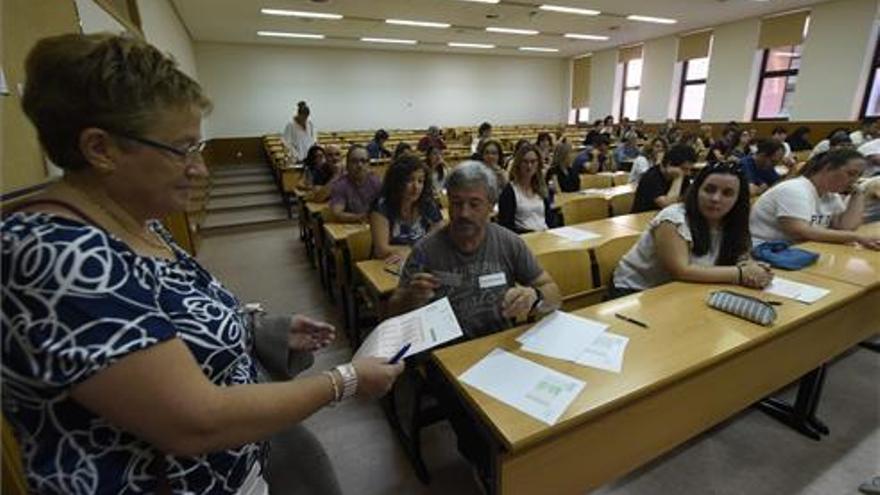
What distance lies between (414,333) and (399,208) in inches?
66.2

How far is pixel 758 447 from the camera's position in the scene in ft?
6.43

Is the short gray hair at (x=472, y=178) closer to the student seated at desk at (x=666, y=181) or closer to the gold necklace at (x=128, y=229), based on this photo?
the gold necklace at (x=128, y=229)

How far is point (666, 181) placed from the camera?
12.1 ft

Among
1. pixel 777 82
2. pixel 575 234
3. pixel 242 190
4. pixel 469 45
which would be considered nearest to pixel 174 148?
pixel 575 234

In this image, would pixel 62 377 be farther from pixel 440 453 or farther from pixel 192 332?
pixel 440 453

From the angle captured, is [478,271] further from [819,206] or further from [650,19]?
[650,19]

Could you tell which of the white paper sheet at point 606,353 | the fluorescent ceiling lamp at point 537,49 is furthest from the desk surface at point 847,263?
the fluorescent ceiling lamp at point 537,49

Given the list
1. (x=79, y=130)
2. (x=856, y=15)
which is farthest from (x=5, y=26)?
(x=856, y=15)

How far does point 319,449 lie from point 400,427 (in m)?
1.06

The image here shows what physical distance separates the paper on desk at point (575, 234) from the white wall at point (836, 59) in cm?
893

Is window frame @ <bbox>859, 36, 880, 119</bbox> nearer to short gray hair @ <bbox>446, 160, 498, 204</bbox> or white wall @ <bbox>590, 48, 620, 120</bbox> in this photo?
white wall @ <bbox>590, 48, 620, 120</bbox>

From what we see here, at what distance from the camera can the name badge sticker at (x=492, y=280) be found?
Answer: 1699 mm

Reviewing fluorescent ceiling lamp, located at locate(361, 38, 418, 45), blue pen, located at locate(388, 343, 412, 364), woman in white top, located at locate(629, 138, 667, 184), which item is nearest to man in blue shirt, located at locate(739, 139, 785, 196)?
woman in white top, located at locate(629, 138, 667, 184)

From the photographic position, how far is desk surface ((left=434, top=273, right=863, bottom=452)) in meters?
1.10
